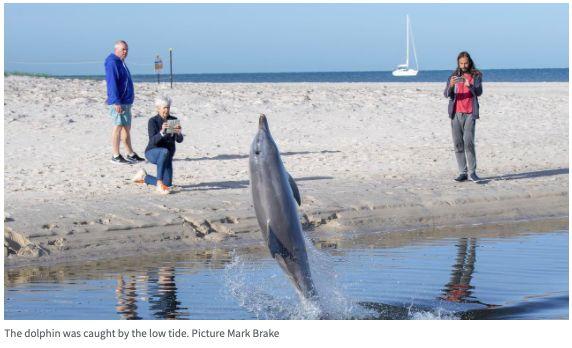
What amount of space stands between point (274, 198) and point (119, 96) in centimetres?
817

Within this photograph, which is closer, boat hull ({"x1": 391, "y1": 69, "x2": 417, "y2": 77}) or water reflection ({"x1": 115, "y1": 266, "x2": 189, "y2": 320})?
water reflection ({"x1": 115, "y1": 266, "x2": 189, "y2": 320})

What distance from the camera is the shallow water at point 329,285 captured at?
26.9ft

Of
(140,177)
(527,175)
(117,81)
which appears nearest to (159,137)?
(140,177)

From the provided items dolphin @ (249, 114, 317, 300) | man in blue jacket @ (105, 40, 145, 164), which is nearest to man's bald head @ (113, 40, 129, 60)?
man in blue jacket @ (105, 40, 145, 164)

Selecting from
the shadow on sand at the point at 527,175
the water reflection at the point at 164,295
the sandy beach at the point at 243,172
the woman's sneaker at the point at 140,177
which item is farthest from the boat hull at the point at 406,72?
the water reflection at the point at 164,295

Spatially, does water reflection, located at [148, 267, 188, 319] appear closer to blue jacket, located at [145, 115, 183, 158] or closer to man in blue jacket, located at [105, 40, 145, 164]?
blue jacket, located at [145, 115, 183, 158]

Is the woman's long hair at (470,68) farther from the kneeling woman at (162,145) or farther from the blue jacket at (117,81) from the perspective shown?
the blue jacket at (117,81)

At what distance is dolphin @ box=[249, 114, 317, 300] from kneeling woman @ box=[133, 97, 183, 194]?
5279mm

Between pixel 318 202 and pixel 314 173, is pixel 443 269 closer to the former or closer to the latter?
pixel 318 202

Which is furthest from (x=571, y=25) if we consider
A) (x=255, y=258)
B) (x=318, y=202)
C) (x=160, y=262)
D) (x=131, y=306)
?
(x=131, y=306)

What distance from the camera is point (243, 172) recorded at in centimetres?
1408

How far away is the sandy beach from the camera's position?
36.2ft

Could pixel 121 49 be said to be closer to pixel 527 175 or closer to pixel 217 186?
pixel 217 186

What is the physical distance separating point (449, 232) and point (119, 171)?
4623mm
